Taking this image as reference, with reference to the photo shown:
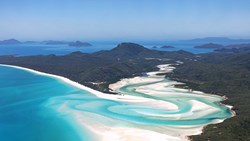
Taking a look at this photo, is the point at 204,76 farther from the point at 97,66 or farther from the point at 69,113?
the point at 69,113

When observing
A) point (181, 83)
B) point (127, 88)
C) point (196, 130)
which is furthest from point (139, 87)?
point (196, 130)

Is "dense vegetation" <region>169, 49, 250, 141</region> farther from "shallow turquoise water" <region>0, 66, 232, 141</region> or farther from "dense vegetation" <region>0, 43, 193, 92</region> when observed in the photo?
"dense vegetation" <region>0, 43, 193, 92</region>

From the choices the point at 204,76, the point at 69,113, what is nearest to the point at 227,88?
the point at 204,76

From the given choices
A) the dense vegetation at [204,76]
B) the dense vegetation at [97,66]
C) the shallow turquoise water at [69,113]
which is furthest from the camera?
the dense vegetation at [97,66]

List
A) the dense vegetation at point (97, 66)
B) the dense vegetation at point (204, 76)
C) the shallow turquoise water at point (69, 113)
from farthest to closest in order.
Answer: the dense vegetation at point (97, 66) < the shallow turquoise water at point (69, 113) < the dense vegetation at point (204, 76)

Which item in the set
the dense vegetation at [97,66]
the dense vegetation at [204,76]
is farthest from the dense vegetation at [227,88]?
the dense vegetation at [97,66]

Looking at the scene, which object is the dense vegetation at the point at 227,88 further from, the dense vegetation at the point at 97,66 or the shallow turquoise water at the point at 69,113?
the dense vegetation at the point at 97,66

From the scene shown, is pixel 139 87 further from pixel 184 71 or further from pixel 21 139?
pixel 21 139

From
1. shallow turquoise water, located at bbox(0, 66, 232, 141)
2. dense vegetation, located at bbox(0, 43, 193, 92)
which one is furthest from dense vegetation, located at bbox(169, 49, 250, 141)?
dense vegetation, located at bbox(0, 43, 193, 92)

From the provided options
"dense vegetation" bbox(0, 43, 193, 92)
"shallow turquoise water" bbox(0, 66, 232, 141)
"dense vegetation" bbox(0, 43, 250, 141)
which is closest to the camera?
"dense vegetation" bbox(0, 43, 250, 141)
